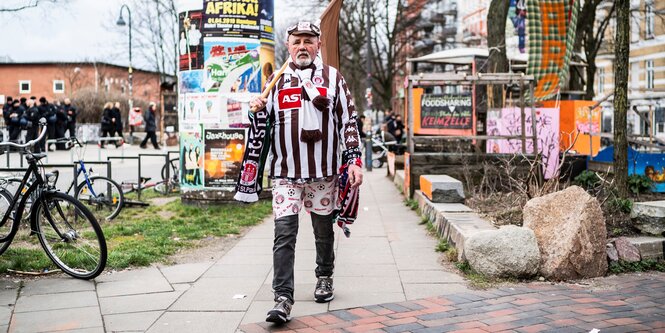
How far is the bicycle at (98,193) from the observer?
33.6ft

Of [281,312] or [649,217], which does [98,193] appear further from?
[649,217]

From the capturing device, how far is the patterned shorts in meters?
5.01

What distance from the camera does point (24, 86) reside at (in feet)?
233

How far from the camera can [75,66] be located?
2653 inches

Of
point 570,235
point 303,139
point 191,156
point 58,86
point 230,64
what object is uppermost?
point 58,86

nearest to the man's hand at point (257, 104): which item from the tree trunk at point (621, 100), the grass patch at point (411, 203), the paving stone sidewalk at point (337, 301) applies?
the paving stone sidewalk at point (337, 301)

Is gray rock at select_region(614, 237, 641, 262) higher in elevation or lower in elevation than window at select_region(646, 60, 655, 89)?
lower

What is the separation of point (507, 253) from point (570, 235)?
20.5 inches

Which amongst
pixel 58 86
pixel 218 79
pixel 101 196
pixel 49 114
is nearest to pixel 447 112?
pixel 218 79

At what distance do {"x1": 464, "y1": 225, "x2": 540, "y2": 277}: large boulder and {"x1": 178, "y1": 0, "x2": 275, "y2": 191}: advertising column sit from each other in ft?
17.6

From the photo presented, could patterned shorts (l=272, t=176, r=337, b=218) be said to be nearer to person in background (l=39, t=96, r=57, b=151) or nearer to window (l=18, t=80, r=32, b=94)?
person in background (l=39, t=96, r=57, b=151)

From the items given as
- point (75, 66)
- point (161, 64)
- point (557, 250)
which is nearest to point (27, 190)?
point (557, 250)

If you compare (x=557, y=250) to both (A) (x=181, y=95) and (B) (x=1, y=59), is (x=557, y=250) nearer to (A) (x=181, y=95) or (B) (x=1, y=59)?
(A) (x=181, y=95)

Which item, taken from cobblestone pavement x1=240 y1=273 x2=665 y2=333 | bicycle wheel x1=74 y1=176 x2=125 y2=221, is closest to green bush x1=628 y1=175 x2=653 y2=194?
cobblestone pavement x1=240 y1=273 x2=665 y2=333
